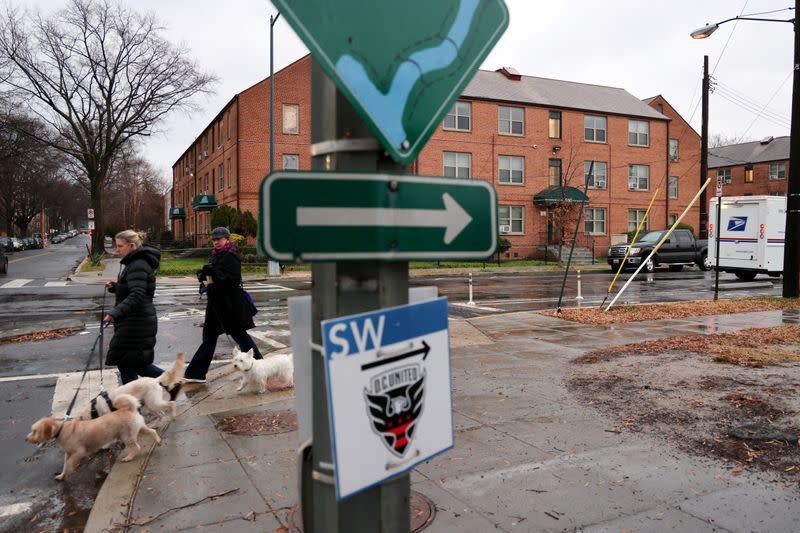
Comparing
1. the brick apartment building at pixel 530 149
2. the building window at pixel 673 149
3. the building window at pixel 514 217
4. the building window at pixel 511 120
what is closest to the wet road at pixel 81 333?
the building window at pixel 514 217

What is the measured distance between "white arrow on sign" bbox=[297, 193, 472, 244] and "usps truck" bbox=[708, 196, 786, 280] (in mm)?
23507

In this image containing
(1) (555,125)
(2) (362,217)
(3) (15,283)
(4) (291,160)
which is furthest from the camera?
(1) (555,125)

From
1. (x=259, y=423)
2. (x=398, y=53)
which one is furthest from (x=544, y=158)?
(x=398, y=53)

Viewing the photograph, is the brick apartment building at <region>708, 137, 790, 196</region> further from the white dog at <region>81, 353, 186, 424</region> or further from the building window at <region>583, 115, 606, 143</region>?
the white dog at <region>81, 353, 186, 424</region>

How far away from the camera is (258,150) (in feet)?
123

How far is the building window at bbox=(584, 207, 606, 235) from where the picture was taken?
1679 inches

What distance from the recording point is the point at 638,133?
147 feet

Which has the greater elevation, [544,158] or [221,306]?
[544,158]

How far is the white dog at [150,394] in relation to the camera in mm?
5359

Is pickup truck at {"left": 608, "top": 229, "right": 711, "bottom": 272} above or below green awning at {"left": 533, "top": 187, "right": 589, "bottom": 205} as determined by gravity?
below

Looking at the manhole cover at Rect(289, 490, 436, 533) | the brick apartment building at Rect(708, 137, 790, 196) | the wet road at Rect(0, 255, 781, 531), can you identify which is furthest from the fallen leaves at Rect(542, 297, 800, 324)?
the brick apartment building at Rect(708, 137, 790, 196)

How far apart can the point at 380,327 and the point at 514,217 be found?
39.7 meters

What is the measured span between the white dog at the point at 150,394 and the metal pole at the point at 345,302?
13.2 ft

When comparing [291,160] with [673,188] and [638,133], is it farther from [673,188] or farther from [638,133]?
[673,188]
